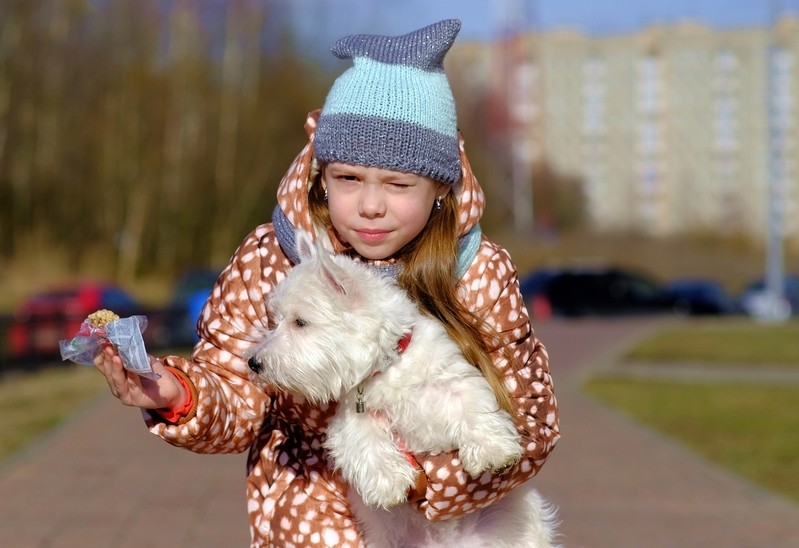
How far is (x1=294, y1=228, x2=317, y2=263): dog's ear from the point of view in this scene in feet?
10.3

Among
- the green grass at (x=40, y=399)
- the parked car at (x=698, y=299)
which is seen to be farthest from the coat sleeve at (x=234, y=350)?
the parked car at (x=698, y=299)

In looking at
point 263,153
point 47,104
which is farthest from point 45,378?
point 263,153

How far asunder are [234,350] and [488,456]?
0.77 meters

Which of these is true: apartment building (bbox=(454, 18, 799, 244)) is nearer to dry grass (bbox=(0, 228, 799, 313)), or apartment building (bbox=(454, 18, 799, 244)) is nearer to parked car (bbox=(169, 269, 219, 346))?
dry grass (bbox=(0, 228, 799, 313))

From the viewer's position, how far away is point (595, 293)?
35.5 metres

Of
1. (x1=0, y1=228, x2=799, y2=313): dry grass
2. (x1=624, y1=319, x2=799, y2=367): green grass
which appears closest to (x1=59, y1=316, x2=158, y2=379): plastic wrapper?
(x1=624, y1=319, x2=799, y2=367): green grass

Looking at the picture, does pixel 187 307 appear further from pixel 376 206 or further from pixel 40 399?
pixel 376 206

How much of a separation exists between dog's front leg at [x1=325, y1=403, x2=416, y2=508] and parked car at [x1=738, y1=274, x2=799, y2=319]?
3447cm

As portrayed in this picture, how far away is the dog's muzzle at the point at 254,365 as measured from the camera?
2994 millimetres

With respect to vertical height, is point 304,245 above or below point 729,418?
above

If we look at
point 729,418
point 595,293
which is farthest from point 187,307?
point 595,293

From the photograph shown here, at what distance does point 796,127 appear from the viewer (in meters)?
74.3

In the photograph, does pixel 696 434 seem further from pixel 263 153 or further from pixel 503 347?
pixel 263 153

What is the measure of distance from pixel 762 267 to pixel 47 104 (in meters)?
32.3
